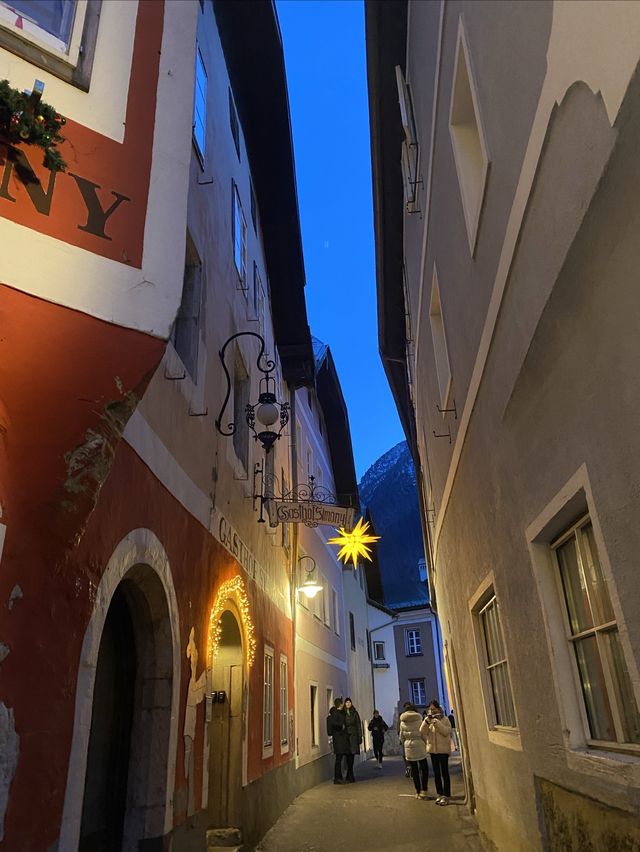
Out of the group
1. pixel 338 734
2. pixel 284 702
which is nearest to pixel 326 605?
pixel 338 734

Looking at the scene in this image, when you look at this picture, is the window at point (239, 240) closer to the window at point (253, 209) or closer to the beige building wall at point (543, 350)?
the window at point (253, 209)

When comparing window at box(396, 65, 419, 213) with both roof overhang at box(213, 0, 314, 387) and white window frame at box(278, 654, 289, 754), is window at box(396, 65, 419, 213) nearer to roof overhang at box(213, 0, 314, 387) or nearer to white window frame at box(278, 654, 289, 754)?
roof overhang at box(213, 0, 314, 387)

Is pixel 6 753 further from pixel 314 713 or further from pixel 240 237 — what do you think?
pixel 314 713

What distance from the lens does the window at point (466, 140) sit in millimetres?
4395

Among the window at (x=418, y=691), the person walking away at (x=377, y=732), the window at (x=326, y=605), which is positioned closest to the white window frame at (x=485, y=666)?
the window at (x=326, y=605)

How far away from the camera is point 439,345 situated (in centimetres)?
757

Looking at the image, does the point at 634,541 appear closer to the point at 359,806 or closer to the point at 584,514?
the point at 584,514

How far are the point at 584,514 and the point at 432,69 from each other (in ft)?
14.9

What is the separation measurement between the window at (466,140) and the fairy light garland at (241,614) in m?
4.43

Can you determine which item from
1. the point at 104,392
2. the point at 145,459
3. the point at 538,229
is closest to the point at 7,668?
the point at 104,392

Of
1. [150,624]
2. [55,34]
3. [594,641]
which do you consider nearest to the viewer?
[594,641]

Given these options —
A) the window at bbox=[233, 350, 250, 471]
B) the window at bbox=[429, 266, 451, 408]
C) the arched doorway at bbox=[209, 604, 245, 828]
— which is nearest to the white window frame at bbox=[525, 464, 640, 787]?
the window at bbox=[429, 266, 451, 408]

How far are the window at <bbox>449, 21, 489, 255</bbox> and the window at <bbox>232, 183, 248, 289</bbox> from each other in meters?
4.98

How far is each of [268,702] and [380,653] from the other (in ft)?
88.8
